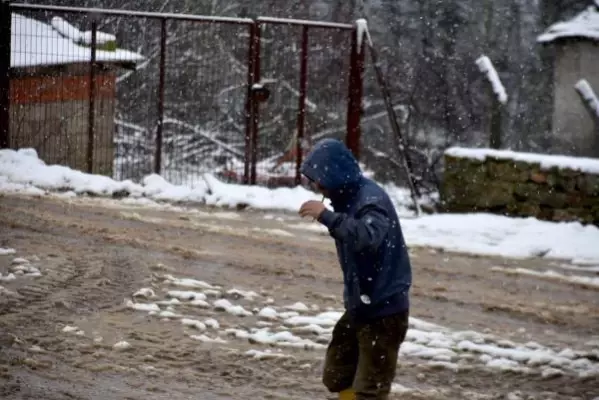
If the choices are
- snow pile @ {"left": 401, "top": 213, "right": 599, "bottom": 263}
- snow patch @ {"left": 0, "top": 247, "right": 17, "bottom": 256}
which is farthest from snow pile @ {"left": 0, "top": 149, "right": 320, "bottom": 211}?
snow patch @ {"left": 0, "top": 247, "right": 17, "bottom": 256}

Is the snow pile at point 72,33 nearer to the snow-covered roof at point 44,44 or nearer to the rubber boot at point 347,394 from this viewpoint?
the snow-covered roof at point 44,44

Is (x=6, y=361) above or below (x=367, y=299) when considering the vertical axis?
below

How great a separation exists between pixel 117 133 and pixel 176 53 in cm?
177

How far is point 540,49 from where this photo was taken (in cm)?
2545

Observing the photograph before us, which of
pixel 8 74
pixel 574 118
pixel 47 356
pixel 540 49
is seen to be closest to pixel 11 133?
pixel 8 74

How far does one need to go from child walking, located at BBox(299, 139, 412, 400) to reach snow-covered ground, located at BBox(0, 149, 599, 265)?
6.27 meters

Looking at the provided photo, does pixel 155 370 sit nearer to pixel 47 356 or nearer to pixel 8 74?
pixel 47 356

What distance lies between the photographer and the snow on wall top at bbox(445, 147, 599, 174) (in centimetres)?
1200

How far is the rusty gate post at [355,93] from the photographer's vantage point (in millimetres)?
14289

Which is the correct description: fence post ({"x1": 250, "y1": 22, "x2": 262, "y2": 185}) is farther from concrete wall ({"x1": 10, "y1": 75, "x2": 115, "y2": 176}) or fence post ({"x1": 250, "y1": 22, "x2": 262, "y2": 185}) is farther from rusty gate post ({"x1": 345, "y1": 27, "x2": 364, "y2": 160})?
concrete wall ({"x1": 10, "y1": 75, "x2": 115, "y2": 176})

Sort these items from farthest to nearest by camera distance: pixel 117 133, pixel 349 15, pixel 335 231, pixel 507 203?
pixel 349 15, pixel 117 133, pixel 507 203, pixel 335 231

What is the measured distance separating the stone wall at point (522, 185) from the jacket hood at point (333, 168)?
7.75 m

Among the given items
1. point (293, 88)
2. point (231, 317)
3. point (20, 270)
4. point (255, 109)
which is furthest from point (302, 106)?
point (231, 317)

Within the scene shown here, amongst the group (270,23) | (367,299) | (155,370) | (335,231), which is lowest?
(155,370)
